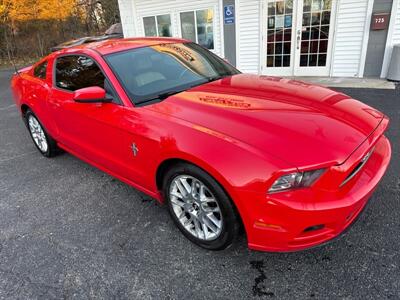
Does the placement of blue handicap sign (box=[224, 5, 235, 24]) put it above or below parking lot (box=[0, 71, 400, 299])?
above

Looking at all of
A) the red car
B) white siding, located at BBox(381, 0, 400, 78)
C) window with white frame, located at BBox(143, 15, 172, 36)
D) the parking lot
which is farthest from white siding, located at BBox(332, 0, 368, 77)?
the red car

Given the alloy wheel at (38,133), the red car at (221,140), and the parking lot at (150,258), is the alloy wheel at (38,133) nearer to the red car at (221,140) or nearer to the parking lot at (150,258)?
the red car at (221,140)

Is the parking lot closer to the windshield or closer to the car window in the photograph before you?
the windshield

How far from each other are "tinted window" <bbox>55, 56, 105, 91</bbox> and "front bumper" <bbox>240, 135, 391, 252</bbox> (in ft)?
6.21

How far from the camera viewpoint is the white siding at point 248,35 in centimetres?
862

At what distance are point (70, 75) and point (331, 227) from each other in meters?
3.02

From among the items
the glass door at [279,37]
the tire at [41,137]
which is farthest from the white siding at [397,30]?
the tire at [41,137]

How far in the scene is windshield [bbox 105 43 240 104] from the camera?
278 cm

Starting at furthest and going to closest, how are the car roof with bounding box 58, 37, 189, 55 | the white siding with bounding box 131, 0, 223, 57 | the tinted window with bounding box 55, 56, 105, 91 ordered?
the white siding with bounding box 131, 0, 223, 57 < the car roof with bounding box 58, 37, 189, 55 < the tinted window with bounding box 55, 56, 105, 91

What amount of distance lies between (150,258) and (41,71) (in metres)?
3.02

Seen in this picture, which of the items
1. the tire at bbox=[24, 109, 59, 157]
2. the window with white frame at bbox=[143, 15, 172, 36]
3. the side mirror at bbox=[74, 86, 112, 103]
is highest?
the window with white frame at bbox=[143, 15, 172, 36]

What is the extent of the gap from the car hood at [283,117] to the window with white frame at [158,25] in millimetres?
8482

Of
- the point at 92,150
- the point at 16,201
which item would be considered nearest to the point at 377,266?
the point at 92,150

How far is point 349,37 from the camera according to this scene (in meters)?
7.66
